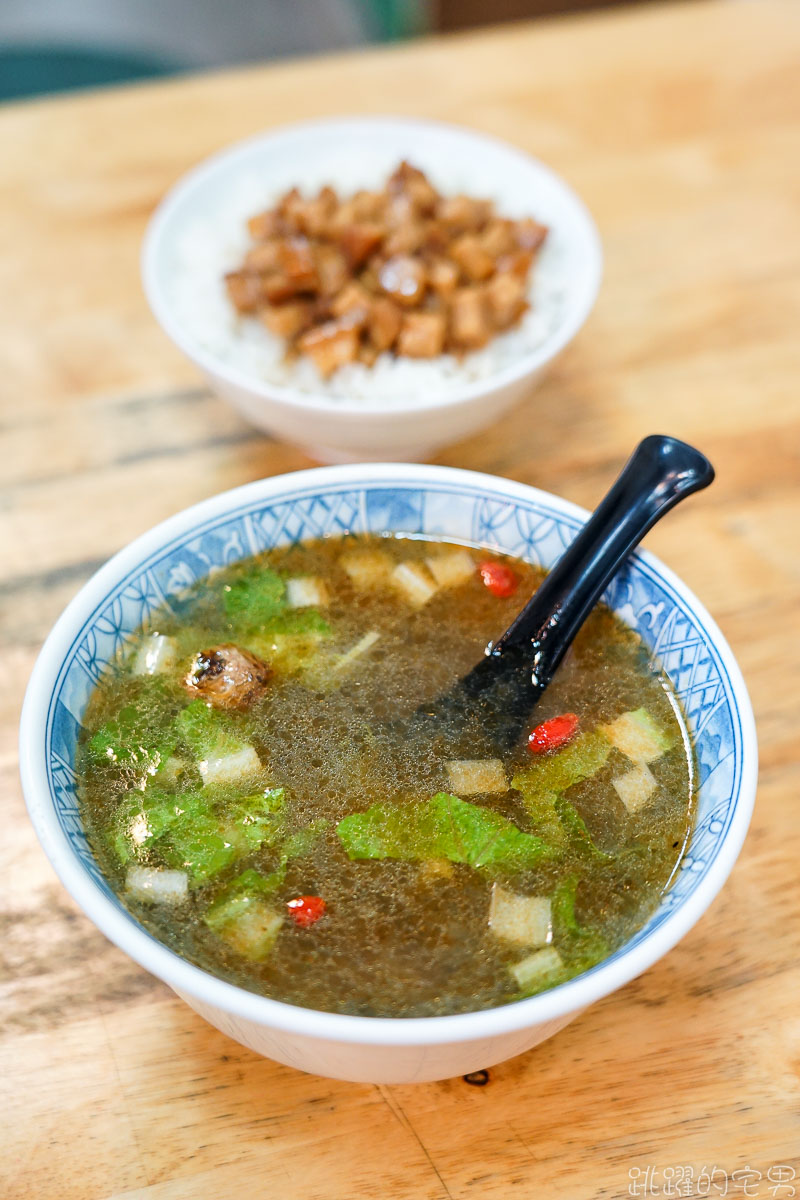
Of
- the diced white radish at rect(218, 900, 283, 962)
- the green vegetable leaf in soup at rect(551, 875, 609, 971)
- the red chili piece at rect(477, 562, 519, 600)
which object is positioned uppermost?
the red chili piece at rect(477, 562, 519, 600)

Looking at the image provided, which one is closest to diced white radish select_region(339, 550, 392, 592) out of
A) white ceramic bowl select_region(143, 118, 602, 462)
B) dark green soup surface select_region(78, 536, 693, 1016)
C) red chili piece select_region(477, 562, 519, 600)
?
dark green soup surface select_region(78, 536, 693, 1016)

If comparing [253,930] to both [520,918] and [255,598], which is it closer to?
[520,918]

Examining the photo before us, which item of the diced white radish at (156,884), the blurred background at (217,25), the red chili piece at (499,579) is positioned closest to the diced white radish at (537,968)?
the diced white radish at (156,884)

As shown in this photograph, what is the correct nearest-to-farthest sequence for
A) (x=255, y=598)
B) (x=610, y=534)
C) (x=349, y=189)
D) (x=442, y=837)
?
(x=442, y=837) → (x=610, y=534) → (x=255, y=598) → (x=349, y=189)

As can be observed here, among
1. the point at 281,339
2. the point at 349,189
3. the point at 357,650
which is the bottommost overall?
the point at 357,650

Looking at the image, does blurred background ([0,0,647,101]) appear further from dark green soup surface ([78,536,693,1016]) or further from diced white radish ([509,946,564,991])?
diced white radish ([509,946,564,991])

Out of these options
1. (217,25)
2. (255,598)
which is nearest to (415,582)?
(255,598)

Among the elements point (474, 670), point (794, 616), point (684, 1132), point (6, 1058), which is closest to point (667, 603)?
point (474, 670)
